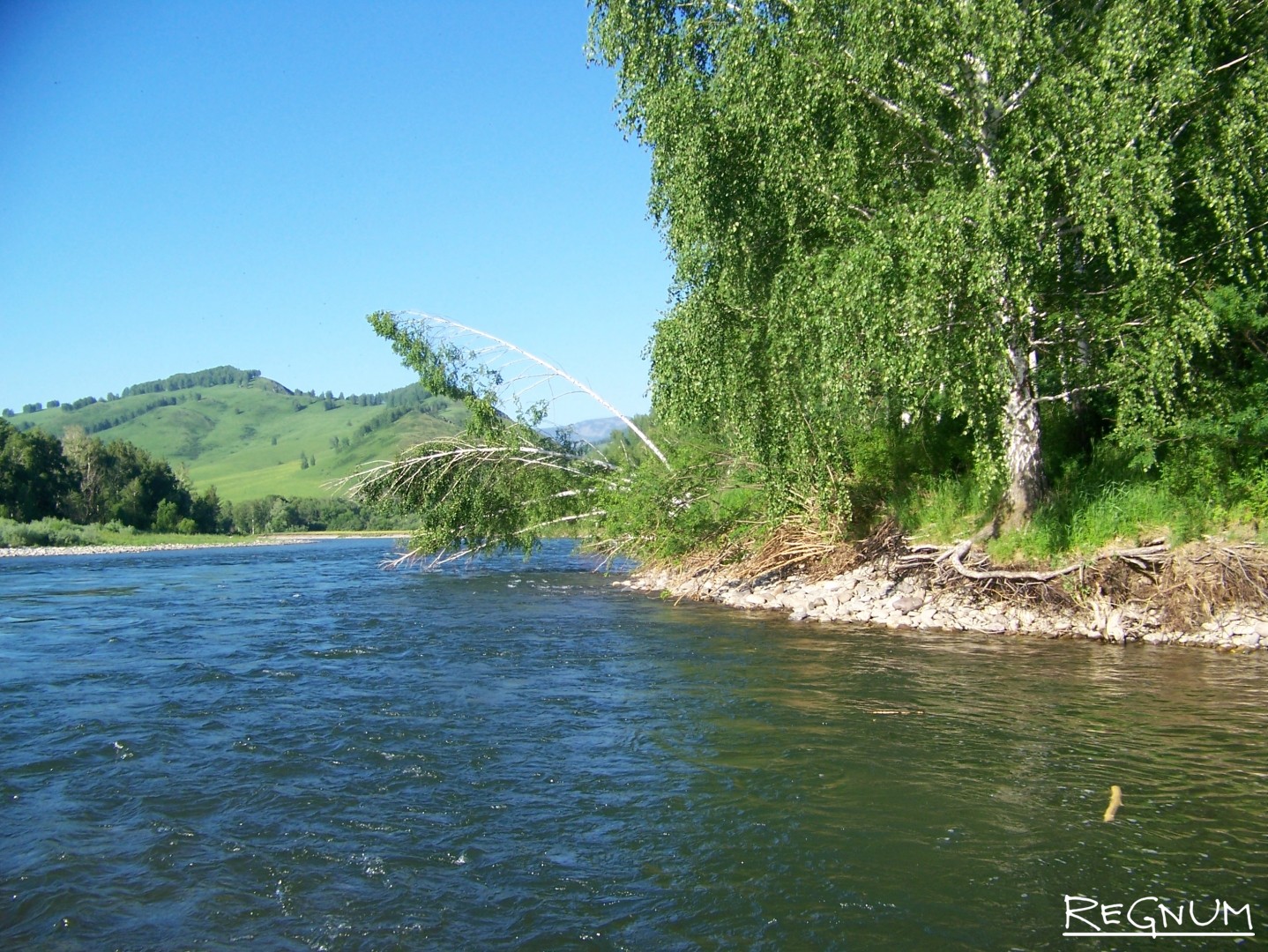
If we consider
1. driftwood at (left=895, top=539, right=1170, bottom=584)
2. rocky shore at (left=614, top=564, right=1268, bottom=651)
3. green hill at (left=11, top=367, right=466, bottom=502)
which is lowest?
rocky shore at (left=614, top=564, right=1268, bottom=651)

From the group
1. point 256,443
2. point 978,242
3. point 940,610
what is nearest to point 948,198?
point 978,242

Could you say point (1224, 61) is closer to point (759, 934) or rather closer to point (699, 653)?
point (699, 653)

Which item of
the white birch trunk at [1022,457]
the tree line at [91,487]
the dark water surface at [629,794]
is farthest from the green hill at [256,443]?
the dark water surface at [629,794]

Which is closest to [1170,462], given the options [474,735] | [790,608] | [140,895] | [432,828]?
[790,608]

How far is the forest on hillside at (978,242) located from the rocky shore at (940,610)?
47.4 inches

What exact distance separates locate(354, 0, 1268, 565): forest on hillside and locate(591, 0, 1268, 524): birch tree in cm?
5

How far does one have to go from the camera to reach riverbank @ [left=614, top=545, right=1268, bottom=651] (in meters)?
12.8

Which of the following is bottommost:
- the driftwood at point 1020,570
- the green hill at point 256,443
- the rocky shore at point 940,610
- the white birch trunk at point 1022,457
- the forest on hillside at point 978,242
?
the rocky shore at point 940,610

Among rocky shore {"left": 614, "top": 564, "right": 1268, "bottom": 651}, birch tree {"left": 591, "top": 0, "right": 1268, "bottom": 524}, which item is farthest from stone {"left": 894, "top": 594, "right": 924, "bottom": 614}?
birch tree {"left": 591, "top": 0, "right": 1268, "bottom": 524}

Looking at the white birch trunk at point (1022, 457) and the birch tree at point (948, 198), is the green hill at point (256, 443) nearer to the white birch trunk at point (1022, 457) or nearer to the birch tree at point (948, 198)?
the birch tree at point (948, 198)

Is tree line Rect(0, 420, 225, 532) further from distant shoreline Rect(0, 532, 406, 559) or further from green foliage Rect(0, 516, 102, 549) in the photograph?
distant shoreline Rect(0, 532, 406, 559)

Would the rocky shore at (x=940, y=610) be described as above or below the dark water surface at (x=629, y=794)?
above

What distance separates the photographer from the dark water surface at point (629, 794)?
18.0 feet

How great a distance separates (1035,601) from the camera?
1448cm
